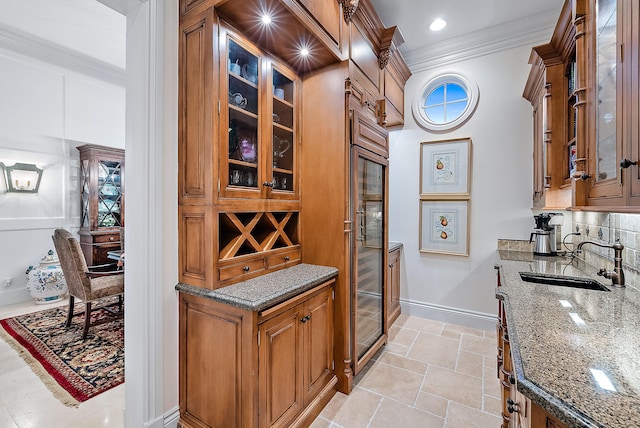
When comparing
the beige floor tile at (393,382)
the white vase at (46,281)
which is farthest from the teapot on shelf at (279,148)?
the white vase at (46,281)

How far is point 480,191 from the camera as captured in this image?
3314mm

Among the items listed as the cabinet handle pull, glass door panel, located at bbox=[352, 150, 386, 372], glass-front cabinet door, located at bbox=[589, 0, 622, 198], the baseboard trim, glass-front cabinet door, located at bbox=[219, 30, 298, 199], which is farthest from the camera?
the baseboard trim

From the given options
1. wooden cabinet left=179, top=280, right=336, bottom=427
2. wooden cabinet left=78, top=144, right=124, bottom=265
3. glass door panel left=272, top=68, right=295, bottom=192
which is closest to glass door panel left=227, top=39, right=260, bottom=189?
glass door panel left=272, top=68, right=295, bottom=192

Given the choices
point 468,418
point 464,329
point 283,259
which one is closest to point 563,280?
point 468,418

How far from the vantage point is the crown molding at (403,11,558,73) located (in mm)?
2986

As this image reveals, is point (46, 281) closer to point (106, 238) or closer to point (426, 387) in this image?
point (106, 238)

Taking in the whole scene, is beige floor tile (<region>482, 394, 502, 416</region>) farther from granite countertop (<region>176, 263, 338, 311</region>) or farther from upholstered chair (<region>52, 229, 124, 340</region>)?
upholstered chair (<region>52, 229, 124, 340</region>)

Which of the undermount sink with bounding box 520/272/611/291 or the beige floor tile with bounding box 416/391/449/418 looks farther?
the beige floor tile with bounding box 416/391/449/418

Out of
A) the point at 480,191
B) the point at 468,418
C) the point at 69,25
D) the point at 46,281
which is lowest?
the point at 468,418

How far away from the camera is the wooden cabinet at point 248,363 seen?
1.46m

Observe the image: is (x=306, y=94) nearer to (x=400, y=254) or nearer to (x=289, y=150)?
(x=289, y=150)

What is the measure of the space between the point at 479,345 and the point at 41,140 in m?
6.14

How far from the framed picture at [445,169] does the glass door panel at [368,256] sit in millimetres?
1056

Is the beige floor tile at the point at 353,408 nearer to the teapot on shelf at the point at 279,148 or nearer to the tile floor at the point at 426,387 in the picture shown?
the tile floor at the point at 426,387
